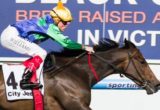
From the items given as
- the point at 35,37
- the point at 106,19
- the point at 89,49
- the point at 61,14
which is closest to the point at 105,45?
the point at 89,49

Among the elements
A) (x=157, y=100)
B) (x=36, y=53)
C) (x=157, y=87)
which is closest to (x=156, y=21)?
(x=157, y=100)

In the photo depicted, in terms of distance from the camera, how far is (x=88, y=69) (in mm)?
7672

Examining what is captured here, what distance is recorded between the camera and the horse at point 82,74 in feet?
24.5

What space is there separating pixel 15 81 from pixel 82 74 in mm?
744

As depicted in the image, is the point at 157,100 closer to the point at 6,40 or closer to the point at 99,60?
the point at 99,60

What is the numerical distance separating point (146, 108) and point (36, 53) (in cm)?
284

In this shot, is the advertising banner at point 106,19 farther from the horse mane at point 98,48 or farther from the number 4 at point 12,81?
the number 4 at point 12,81

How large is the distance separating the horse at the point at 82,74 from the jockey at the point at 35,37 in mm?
159

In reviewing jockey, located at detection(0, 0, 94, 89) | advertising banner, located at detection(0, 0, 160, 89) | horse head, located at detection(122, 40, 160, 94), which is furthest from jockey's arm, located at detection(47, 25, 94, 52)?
advertising banner, located at detection(0, 0, 160, 89)

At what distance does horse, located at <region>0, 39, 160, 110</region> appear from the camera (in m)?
7.45

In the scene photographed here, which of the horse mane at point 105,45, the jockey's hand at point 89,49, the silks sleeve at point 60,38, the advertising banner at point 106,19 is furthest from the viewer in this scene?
the advertising banner at point 106,19

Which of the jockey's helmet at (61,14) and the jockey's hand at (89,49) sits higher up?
the jockey's helmet at (61,14)

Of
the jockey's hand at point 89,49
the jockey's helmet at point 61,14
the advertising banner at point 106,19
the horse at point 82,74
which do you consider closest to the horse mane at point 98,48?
the horse at point 82,74

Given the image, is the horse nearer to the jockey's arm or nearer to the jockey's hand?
the jockey's hand
